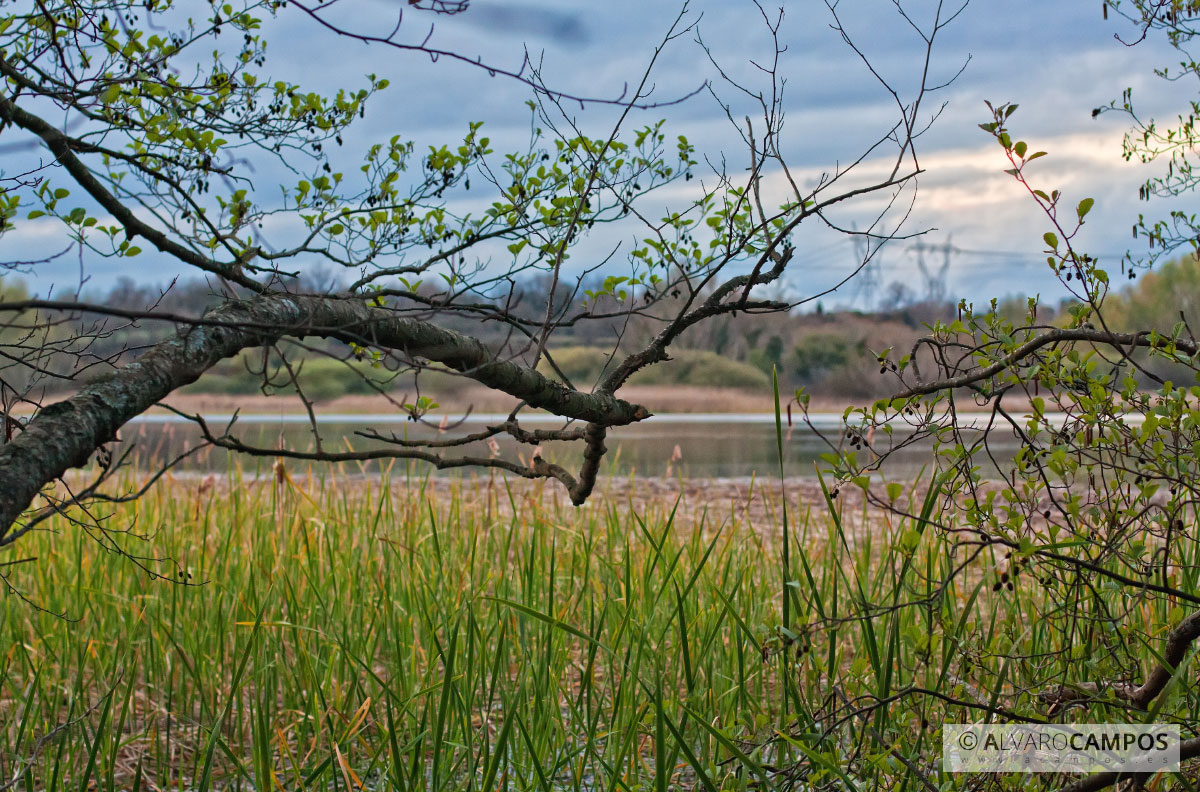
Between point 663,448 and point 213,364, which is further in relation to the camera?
point 663,448

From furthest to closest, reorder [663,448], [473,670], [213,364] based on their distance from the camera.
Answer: [663,448] < [473,670] < [213,364]

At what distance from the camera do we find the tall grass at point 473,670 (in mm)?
2326

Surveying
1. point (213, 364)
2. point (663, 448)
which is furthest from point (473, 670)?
point (663, 448)

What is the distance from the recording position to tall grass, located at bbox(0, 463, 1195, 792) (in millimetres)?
2326

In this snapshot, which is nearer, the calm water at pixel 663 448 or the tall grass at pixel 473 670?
the tall grass at pixel 473 670

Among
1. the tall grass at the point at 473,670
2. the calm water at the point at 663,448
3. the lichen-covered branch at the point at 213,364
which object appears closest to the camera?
the lichen-covered branch at the point at 213,364

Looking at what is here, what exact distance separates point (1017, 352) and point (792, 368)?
25.2m

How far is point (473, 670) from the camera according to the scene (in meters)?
3.05

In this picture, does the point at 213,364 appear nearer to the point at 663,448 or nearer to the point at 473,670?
the point at 473,670

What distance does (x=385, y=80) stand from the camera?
3.06m

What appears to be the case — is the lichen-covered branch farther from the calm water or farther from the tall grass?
the calm water

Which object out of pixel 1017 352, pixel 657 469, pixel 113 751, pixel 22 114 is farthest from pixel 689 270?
pixel 657 469

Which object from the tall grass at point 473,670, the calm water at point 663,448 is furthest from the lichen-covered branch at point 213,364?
the calm water at point 663,448

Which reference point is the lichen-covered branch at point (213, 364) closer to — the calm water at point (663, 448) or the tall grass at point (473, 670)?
the tall grass at point (473, 670)
